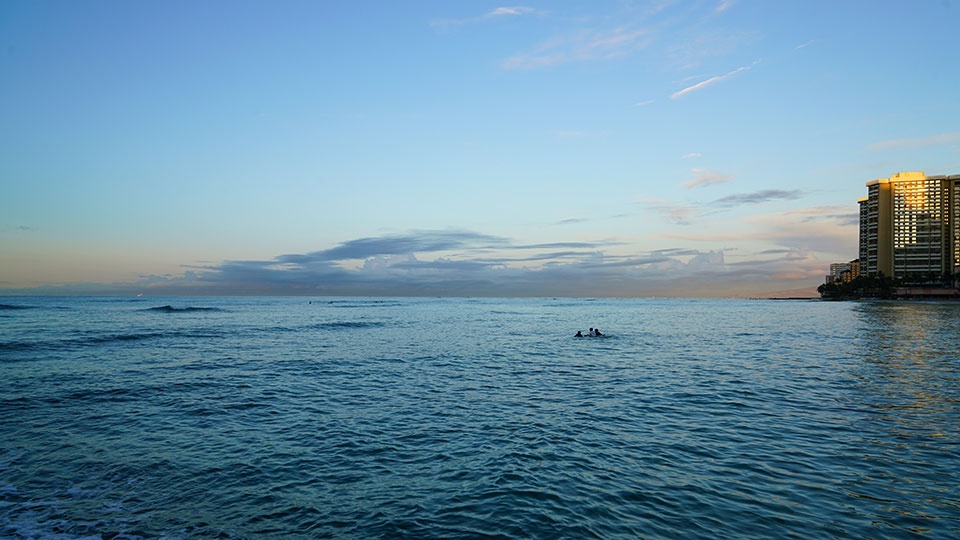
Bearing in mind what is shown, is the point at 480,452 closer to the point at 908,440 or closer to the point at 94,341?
the point at 908,440

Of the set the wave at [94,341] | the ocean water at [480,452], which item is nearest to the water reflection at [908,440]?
the ocean water at [480,452]

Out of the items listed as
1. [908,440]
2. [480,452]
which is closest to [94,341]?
[480,452]

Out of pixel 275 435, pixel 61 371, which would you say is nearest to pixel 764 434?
pixel 275 435

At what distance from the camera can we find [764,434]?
1617cm

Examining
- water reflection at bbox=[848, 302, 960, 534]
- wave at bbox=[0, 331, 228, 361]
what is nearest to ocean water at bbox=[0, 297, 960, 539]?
water reflection at bbox=[848, 302, 960, 534]

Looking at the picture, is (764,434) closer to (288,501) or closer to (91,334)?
(288,501)

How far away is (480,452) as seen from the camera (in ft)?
47.7

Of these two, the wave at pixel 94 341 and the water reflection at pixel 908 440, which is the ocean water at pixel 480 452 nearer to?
the water reflection at pixel 908 440

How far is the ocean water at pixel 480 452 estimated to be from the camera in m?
10.2

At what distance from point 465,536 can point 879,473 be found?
1152 cm

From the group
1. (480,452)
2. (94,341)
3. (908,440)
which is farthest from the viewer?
(94,341)

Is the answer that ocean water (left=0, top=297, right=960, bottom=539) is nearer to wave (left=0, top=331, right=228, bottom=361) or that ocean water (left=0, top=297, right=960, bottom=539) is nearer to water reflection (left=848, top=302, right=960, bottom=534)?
water reflection (left=848, top=302, right=960, bottom=534)

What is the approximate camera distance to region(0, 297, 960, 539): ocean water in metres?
10.2

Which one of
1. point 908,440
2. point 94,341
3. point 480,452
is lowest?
point 94,341
